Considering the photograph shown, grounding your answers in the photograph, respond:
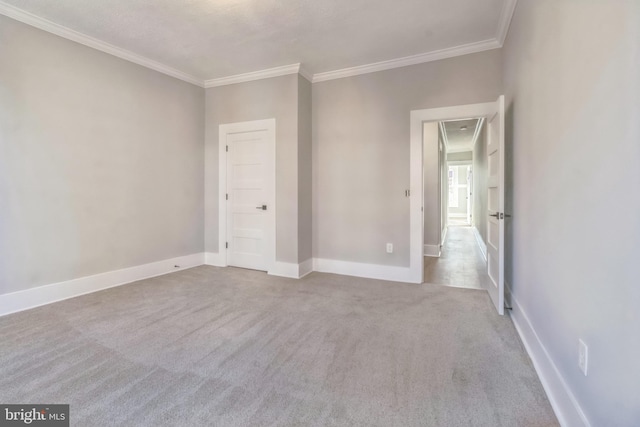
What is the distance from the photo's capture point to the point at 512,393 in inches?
64.5

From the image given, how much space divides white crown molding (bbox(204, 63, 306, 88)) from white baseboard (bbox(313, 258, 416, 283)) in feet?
8.71

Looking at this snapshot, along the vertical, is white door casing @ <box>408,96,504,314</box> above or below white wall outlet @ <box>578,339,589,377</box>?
above

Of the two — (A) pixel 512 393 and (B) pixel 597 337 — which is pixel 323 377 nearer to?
(A) pixel 512 393

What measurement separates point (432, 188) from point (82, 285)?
5738 millimetres

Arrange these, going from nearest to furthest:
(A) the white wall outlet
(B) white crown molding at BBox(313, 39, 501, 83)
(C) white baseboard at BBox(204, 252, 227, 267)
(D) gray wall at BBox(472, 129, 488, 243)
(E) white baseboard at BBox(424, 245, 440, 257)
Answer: (A) the white wall outlet
(B) white crown molding at BBox(313, 39, 501, 83)
(C) white baseboard at BBox(204, 252, 227, 267)
(E) white baseboard at BBox(424, 245, 440, 257)
(D) gray wall at BBox(472, 129, 488, 243)

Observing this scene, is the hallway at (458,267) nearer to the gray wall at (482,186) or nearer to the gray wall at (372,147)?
the gray wall at (482,186)

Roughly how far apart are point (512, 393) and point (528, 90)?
2.10 metres

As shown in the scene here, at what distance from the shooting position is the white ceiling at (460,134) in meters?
6.68

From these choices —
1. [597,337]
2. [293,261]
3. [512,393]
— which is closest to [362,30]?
[293,261]

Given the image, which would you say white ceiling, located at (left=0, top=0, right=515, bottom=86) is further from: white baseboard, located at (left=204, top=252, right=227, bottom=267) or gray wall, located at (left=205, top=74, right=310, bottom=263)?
white baseboard, located at (left=204, top=252, right=227, bottom=267)

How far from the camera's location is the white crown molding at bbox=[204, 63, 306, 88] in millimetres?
3895

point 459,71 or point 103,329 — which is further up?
point 459,71

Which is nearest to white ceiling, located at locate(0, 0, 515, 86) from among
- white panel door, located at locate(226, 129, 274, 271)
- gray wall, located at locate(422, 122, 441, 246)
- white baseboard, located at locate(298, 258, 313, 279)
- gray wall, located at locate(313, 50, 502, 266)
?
gray wall, located at locate(313, 50, 502, 266)

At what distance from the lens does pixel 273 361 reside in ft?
6.44
